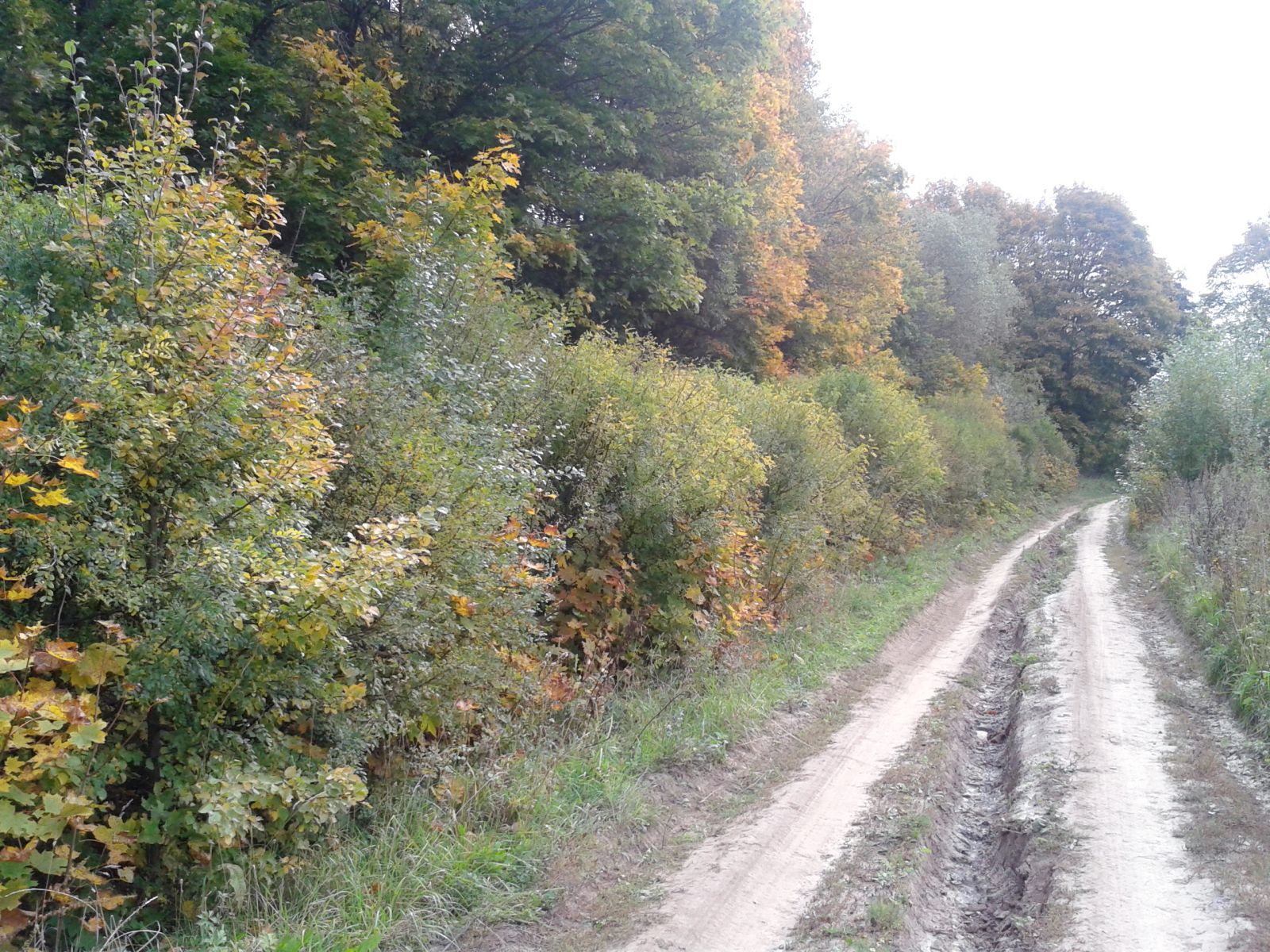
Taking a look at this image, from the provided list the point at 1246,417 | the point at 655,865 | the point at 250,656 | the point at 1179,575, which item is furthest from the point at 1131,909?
the point at 1246,417

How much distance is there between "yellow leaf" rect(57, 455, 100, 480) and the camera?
3676 mm

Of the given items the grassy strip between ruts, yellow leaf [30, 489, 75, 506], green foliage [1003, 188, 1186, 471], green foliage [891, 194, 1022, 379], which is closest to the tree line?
yellow leaf [30, 489, 75, 506]

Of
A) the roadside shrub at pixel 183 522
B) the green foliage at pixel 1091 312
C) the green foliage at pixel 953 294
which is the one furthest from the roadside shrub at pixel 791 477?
the green foliage at pixel 1091 312

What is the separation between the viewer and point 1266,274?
4631 cm

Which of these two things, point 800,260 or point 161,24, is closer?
point 161,24

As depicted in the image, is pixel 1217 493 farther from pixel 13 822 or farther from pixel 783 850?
pixel 13 822

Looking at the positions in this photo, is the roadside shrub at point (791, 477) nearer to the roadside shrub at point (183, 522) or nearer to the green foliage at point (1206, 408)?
the roadside shrub at point (183, 522)

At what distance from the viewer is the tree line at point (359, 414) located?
13.4 ft

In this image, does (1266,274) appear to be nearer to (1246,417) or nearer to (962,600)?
(1246,417)

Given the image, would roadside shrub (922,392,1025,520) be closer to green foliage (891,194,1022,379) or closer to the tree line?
green foliage (891,194,1022,379)

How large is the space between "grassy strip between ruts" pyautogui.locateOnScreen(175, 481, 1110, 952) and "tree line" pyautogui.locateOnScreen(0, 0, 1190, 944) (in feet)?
0.80

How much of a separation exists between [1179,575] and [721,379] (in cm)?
840

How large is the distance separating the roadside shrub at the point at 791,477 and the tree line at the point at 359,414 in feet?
0.21

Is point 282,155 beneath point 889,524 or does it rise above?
above
